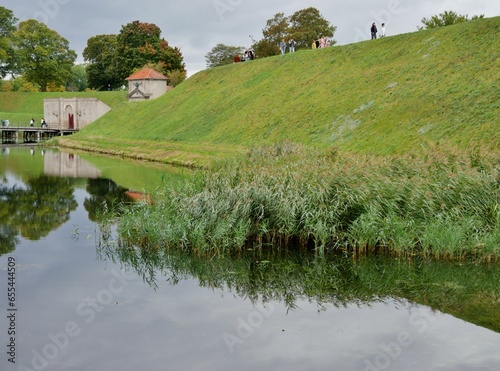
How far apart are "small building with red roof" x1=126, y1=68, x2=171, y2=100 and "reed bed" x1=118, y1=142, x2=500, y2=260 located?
7470cm

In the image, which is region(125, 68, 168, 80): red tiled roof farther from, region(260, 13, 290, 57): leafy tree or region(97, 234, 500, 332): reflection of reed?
region(97, 234, 500, 332): reflection of reed

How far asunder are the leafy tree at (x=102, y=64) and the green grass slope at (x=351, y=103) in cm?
4776

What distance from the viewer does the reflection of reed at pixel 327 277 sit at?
14.7m

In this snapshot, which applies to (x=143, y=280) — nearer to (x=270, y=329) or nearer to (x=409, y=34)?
(x=270, y=329)

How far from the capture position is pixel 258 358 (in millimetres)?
11492

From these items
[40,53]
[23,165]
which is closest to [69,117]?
[40,53]

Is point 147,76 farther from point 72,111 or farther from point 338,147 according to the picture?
point 338,147

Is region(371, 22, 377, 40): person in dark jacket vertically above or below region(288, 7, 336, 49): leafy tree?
below

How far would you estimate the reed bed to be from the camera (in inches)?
704

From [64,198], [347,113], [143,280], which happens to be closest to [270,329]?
[143,280]

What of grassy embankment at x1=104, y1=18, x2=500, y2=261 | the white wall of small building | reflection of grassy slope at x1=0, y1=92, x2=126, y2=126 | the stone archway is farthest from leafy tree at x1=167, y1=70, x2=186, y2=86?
grassy embankment at x1=104, y1=18, x2=500, y2=261

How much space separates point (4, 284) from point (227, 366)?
702cm

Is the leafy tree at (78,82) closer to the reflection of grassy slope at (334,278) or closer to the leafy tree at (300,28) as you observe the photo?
the leafy tree at (300,28)

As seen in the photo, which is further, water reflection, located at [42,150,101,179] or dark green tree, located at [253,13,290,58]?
dark green tree, located at [253,13,290,58]
